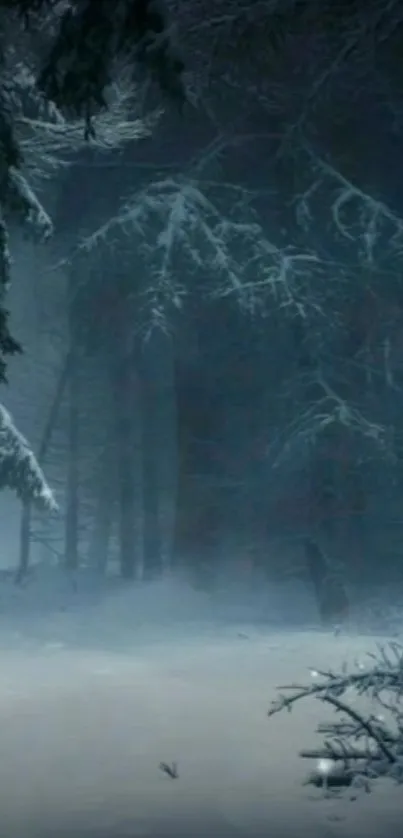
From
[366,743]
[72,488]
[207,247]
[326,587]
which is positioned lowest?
[366,743]

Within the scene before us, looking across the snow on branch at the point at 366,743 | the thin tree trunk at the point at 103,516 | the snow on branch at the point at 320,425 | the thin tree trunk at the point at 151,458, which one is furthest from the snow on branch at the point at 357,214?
the snow on branch at the point at 366,743

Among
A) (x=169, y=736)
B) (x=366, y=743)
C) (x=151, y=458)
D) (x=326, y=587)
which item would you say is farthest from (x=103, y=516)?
(x=366, y=743)

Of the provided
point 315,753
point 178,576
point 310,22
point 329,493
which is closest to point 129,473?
point 178,576

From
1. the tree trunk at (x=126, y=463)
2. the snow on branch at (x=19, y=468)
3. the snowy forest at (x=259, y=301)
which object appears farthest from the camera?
the tree trunk at (x=126, y=463)

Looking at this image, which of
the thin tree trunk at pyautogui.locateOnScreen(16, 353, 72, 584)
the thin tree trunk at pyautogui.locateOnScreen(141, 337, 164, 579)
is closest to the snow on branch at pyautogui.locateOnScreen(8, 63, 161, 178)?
the thin tree trunk at pyautogui.locateOnScreen(141, 337, 164, 579)

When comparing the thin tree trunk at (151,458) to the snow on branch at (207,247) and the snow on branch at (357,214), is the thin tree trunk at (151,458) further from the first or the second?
the snow on branch at (357,214)

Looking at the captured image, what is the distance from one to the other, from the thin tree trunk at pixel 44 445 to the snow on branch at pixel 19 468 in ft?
11.6

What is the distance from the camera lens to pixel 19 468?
24.0 feet

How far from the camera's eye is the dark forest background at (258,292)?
9.55m

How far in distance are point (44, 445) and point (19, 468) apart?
3795 mm

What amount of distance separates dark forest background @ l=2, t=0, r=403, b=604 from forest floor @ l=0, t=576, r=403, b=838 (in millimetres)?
1196

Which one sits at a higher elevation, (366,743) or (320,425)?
(320,425)

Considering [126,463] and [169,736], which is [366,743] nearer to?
[169,736]

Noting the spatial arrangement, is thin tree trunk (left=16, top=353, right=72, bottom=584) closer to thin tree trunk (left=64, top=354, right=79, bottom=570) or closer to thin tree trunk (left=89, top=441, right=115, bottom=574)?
thin tree trunk (left=64, top=354, right=79, bottom=570)
